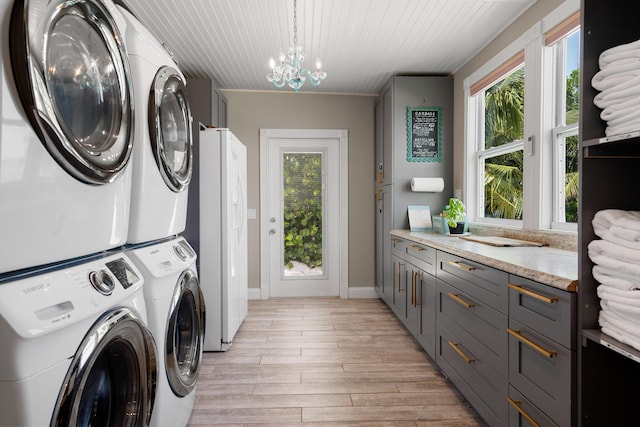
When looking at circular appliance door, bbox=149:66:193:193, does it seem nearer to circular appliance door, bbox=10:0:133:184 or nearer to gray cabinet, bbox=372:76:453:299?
circular appliance door, bbox=10:0:133:184

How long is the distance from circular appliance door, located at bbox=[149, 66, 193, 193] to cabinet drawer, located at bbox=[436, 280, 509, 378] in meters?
1.62

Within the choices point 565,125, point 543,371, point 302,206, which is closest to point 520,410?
point 543,371

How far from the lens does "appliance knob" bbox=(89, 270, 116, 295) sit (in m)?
1.03

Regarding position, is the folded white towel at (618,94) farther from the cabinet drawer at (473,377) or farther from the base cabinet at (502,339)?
the cabinet drawer at (473,377)

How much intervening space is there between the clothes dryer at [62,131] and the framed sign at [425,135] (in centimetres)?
293

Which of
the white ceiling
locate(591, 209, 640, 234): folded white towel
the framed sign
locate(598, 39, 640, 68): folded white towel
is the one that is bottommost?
locate(591, 209, 640, 234): folded white towel

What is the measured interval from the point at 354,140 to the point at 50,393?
4.07 meters

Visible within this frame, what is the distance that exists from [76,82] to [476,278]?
6.13 feet

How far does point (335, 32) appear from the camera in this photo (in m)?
2.86

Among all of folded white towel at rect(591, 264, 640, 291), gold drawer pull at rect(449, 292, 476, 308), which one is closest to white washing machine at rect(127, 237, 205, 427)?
gold drawer pull at rect(449, 292, 476, 308)

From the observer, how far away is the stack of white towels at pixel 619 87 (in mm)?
1018

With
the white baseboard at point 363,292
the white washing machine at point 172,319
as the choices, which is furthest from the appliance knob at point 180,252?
the white baseboard at point 363,292

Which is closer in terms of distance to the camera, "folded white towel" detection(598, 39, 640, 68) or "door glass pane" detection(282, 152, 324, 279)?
"folded white towel" detection(598, 39, 640, 68)

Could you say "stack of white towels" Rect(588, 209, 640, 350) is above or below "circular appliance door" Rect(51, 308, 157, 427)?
above
